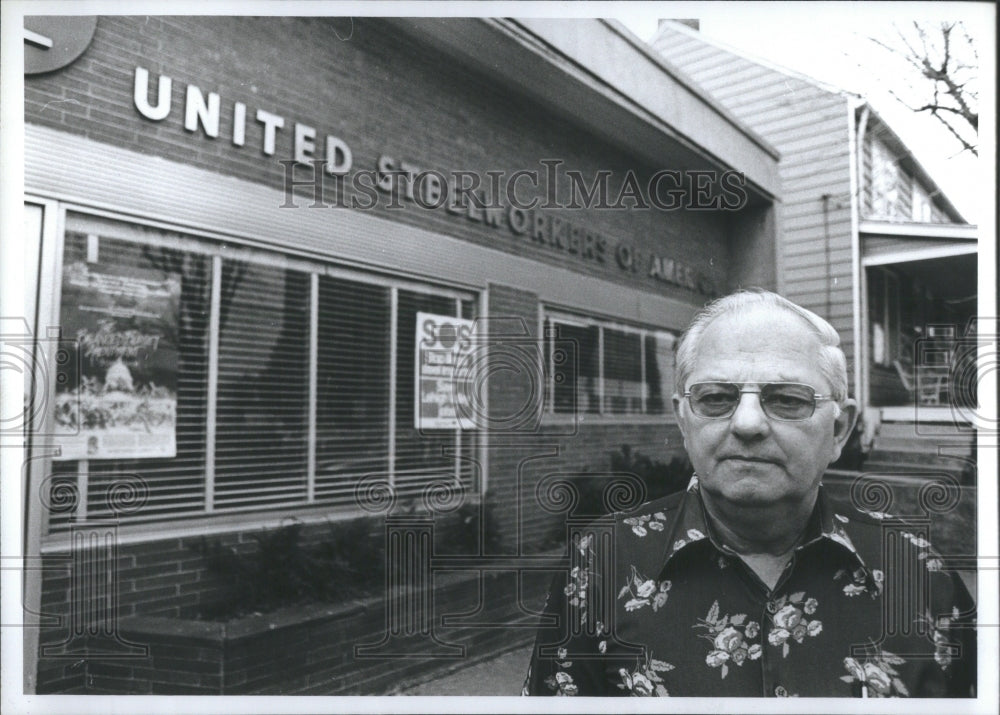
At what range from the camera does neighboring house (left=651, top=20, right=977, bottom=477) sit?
8.05ft

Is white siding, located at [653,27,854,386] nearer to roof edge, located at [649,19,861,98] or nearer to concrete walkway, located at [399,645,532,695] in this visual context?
roof edge, located at [649,19,861,98]

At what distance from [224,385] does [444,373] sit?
0.72 meters

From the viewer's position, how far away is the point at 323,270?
8.50 ft

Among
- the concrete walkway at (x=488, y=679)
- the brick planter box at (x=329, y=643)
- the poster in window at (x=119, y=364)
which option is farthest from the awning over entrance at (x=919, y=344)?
the poster in window at (x=119, y=364)

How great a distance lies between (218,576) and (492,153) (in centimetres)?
160

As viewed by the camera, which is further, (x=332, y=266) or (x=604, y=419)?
(x=332, y=266)

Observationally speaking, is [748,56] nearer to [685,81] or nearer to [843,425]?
[685,81]

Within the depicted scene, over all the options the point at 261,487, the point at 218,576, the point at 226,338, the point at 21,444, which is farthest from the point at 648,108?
the point at 21,444

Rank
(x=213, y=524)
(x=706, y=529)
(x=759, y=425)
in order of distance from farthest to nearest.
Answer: (x=213, y=524) → (x=706, y=529) → (x=759, y=425)

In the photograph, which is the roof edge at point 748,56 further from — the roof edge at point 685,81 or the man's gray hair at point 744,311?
the man's gray hair at point 744,311

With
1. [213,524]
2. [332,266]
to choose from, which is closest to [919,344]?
[332,266]

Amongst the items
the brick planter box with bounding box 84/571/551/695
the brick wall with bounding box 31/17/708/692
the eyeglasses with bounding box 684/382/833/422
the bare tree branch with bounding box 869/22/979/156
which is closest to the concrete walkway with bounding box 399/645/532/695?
the brick planter box with bounding box 84/571/551/695

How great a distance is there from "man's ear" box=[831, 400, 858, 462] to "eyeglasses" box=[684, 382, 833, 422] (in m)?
0.08

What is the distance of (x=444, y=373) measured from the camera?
2.50 metres
